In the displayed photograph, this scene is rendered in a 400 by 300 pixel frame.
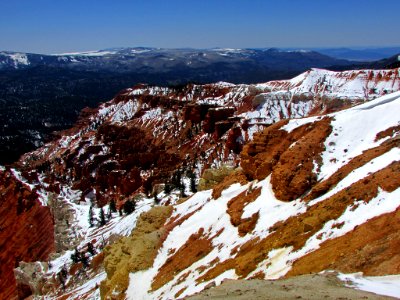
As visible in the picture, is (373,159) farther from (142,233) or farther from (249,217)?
(142,233)

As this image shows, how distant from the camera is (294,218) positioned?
36656 mm

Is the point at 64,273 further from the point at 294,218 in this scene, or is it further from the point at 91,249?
the point at 294,218

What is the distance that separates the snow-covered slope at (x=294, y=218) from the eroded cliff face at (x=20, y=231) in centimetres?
7435

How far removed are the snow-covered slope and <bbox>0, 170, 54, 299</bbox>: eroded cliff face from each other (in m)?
74.4

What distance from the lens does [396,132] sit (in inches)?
1564

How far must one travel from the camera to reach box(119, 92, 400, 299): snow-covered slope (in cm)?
2969

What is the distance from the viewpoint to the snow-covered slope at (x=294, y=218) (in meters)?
29.7

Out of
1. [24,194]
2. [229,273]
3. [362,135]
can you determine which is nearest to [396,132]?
[362,135]

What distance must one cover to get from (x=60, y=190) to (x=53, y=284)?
77.0 metres

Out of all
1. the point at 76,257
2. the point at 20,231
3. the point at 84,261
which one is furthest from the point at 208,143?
the point at 84,261

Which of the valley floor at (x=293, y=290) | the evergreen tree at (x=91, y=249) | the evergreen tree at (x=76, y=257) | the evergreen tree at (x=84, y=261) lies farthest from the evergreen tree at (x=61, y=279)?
the valley floor at (x=293, y=290)

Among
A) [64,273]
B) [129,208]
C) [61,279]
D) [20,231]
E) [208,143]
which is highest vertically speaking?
[208,143]

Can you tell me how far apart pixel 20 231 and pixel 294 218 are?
392 feet

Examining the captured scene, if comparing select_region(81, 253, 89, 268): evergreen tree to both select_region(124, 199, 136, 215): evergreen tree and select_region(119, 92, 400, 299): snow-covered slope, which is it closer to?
select_region(124, 199, 136, 215): evergreen tree
